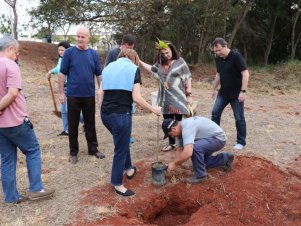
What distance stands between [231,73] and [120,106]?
2.13 metres

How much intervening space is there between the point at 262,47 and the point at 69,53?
20.0m

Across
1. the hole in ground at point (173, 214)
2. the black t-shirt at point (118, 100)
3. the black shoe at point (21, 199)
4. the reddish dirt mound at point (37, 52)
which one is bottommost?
the hole in ground at point (173, 214)

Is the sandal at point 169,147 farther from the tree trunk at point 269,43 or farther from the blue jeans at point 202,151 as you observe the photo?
the tree trunk at point 269,43

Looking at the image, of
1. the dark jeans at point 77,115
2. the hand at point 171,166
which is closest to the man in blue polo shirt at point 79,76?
the dark jeans at point 77,115

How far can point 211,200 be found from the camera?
4.46 metres

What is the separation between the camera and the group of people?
4.01m

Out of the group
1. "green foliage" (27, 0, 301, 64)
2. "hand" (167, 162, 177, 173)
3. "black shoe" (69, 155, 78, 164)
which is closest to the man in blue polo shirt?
"black shoe" (69, 155, 78, 164)

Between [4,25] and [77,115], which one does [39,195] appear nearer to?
[77,115]

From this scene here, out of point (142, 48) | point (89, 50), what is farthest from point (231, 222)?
point (142, 48)

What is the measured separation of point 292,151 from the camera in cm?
606

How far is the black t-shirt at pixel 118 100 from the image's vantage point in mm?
4195

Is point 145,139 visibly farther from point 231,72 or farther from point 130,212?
point 130,212

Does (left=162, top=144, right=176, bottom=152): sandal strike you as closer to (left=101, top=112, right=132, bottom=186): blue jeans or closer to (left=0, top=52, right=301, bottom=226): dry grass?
(left=0, top=52, right=301, bottom=226): dry grass

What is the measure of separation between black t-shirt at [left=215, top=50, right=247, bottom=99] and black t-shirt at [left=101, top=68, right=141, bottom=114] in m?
1.89
